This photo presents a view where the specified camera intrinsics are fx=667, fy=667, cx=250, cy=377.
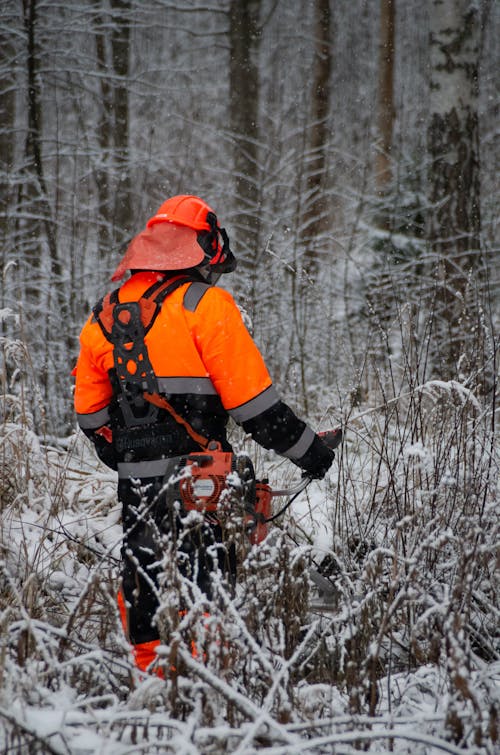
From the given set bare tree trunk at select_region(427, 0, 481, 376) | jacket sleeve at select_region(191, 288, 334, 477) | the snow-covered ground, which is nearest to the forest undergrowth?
the snow-covered ground

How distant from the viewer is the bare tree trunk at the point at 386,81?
44.0 feet

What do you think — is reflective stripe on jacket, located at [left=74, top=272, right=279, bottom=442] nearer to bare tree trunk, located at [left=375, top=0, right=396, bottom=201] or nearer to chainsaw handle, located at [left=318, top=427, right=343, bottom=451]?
chainsaw handle, located at [left=318, top=427, right=343, bottom=451]

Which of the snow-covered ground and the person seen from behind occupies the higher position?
the person seen from behind

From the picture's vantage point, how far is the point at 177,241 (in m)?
2.71

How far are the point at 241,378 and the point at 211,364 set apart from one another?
13cm

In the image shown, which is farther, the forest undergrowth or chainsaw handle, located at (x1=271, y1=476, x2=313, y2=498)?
chainsaw handle, located at (x1=271, y1=476, x2=313, y2=498)

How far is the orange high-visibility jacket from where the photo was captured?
2.58 metres

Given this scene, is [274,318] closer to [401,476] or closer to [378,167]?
[401,476]

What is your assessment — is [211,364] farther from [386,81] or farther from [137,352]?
[386,81]

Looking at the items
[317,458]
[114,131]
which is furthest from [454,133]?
[317,458]

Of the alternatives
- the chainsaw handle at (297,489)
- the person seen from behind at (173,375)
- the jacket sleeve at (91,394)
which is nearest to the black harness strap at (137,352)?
the person seen from behind at (173,375)

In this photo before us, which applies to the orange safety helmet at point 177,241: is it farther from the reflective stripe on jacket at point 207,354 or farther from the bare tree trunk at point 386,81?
the bare tree trunk at point 386,81

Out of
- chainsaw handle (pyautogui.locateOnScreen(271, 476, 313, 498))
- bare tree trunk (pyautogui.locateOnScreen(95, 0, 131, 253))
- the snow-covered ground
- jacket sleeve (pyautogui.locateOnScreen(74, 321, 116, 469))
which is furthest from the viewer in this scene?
bare tree trunk (pyautogui.locateOnScreen(95, 0, 131, 253))

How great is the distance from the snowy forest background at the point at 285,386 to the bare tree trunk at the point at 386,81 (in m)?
0.05
